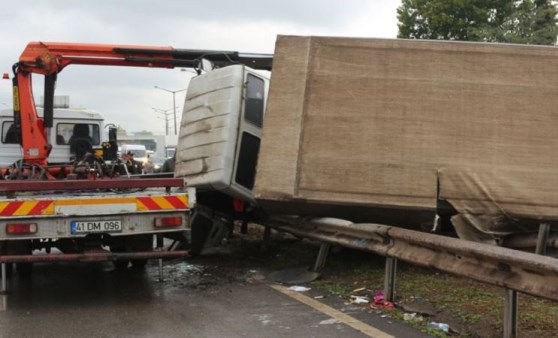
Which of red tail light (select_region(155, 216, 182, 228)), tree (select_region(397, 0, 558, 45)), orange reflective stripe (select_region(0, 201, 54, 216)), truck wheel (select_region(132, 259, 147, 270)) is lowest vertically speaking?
truck wheel (select_region(132, 259, 147, 270))

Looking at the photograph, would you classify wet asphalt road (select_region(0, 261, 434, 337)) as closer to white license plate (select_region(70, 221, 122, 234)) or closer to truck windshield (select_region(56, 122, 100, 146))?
white license plate (select_region(70, 221, 122, 234))

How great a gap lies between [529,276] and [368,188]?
2.79 metres

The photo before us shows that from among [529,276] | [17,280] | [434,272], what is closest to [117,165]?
[17,280]

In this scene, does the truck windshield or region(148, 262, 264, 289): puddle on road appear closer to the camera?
region(148, 262, 264, 289): puddle on road

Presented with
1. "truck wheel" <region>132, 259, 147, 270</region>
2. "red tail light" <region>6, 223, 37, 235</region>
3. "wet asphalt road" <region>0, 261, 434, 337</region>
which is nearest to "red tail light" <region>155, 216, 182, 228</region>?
"wet asphalt road" <region>0, 261, 434, 337</region>

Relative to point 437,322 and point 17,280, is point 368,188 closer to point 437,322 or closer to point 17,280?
point 437,322

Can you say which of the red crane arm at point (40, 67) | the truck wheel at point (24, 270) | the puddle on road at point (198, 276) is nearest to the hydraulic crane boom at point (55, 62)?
the red crane arm at point (40, 67)

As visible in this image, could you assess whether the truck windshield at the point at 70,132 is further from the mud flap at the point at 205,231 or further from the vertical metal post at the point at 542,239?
the vertical metal post at the point at 542,239

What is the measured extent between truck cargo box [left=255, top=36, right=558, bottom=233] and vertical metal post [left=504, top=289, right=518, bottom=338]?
2379mm

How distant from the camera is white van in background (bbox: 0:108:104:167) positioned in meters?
11.5

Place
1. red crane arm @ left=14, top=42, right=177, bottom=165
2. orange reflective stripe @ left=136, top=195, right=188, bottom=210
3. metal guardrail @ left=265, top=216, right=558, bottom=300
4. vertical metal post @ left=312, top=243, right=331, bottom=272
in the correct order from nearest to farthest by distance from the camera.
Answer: metal guardrail @ left=265, top=216, right=558, bottom=300
orange reflective stripe @ left=136, top=195, right=188, bottom=210
vertical metal post @ left=312, top=243, right=331, bottom=272
red crane arm @ left=14, top=42, right=177, bottom=165

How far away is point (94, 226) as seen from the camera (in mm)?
6195

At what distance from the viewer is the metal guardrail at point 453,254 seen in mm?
4062

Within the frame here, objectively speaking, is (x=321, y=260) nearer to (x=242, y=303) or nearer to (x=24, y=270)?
(x=242, y=303)
